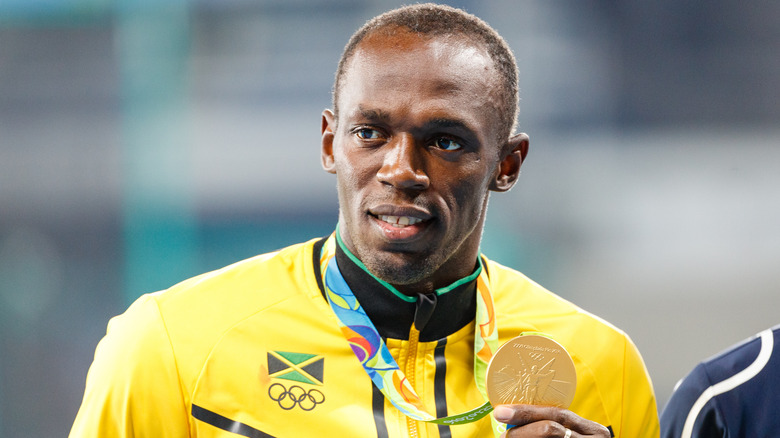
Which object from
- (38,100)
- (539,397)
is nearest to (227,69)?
(38,100)

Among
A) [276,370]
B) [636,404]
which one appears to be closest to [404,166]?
[276,370]

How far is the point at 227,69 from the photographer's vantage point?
5891 millimetres

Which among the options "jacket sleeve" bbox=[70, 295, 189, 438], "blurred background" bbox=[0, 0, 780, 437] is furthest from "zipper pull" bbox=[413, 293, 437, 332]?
"blurred background" bbox=[0, 0, 780, 437]

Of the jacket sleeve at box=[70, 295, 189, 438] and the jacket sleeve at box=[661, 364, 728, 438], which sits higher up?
the jacket sleeve at box=[70, 295, 189, 438]

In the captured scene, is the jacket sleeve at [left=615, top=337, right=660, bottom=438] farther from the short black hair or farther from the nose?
the nose

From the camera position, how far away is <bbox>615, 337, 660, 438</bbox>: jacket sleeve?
2.33 m

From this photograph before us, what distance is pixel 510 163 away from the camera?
241 centimetres

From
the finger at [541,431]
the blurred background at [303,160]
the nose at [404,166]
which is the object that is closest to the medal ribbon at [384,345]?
the finger at [541,431]

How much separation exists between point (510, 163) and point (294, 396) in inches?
34.2

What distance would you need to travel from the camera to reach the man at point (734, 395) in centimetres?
228

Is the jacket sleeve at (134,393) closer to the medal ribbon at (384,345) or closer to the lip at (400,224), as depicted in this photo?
the medal ribbon at (384,345)

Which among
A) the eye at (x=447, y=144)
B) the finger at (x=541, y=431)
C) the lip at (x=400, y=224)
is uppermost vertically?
the eye at (x=447, y=144)

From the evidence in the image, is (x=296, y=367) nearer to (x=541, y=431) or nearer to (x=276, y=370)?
(x=276, y=370)

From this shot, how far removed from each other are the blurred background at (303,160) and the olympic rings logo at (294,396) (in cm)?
344
